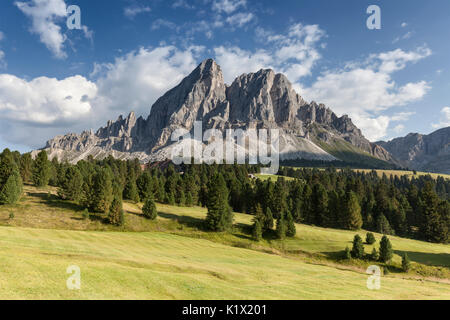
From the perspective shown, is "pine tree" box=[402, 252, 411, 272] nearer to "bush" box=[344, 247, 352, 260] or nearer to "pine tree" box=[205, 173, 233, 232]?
"bush" box=[344, 247, 352, 260]

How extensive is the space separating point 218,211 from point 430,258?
49.0m

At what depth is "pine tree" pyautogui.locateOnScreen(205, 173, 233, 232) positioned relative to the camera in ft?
218

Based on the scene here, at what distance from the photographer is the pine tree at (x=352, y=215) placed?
80062 mm

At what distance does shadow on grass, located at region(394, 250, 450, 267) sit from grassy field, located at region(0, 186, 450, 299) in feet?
0.76

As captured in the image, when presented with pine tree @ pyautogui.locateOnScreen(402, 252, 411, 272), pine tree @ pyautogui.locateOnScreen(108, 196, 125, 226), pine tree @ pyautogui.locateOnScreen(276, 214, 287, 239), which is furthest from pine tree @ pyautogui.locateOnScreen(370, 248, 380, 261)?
pine tree @ pyautogui.locateOnScreen(108, 196, 125, 226)

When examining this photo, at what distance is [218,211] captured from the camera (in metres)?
67.2

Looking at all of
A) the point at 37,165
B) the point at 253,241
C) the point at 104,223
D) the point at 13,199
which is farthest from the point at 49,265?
the point at 37,165

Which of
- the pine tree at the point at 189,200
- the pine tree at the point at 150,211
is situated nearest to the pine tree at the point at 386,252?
the pine tree at the point at 150,211

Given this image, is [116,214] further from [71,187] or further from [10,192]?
[10,192]

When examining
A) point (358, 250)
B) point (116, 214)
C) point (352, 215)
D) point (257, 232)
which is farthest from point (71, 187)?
point (352, 215)

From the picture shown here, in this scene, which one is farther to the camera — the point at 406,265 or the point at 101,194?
the point at 101,194

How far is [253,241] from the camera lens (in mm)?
62125

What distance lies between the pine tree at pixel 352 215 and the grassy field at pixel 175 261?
670 inches
